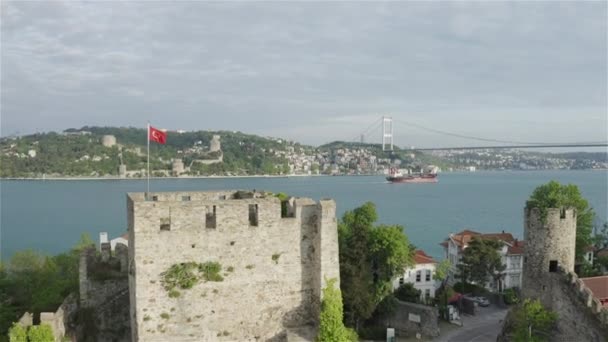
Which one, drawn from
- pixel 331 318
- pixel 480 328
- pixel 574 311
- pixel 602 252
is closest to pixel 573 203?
pixel 602 252

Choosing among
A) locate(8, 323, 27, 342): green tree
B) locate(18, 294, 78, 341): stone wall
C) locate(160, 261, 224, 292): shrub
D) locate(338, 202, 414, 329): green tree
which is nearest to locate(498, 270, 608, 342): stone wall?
locate(338, 202, 414, 329): green tree

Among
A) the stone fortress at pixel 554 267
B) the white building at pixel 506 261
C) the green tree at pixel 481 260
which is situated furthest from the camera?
the white building at pixel 506 261

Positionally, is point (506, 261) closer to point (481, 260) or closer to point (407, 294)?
point (481, 260)

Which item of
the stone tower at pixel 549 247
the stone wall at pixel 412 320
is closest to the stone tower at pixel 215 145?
the stone wall at pixel 412 320

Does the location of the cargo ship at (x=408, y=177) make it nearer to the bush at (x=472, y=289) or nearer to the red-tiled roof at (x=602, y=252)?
the red-tiled roof at (x=602, y=252)

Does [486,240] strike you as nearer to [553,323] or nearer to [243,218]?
[553,323]

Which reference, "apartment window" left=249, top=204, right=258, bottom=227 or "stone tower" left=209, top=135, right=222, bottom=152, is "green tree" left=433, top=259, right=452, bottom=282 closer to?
"apartment window" left=249, top=204, right=258, bottom=227

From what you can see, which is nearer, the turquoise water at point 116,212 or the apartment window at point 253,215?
the apartment window at point 253,215

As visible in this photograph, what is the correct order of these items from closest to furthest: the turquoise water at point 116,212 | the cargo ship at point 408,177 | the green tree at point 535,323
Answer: the green tree at point 535,323 < the turquoise water at point 116,212 < the cargo ship at point 408,177

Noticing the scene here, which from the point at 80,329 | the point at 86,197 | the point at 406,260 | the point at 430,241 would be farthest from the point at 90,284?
the point at 86,197
